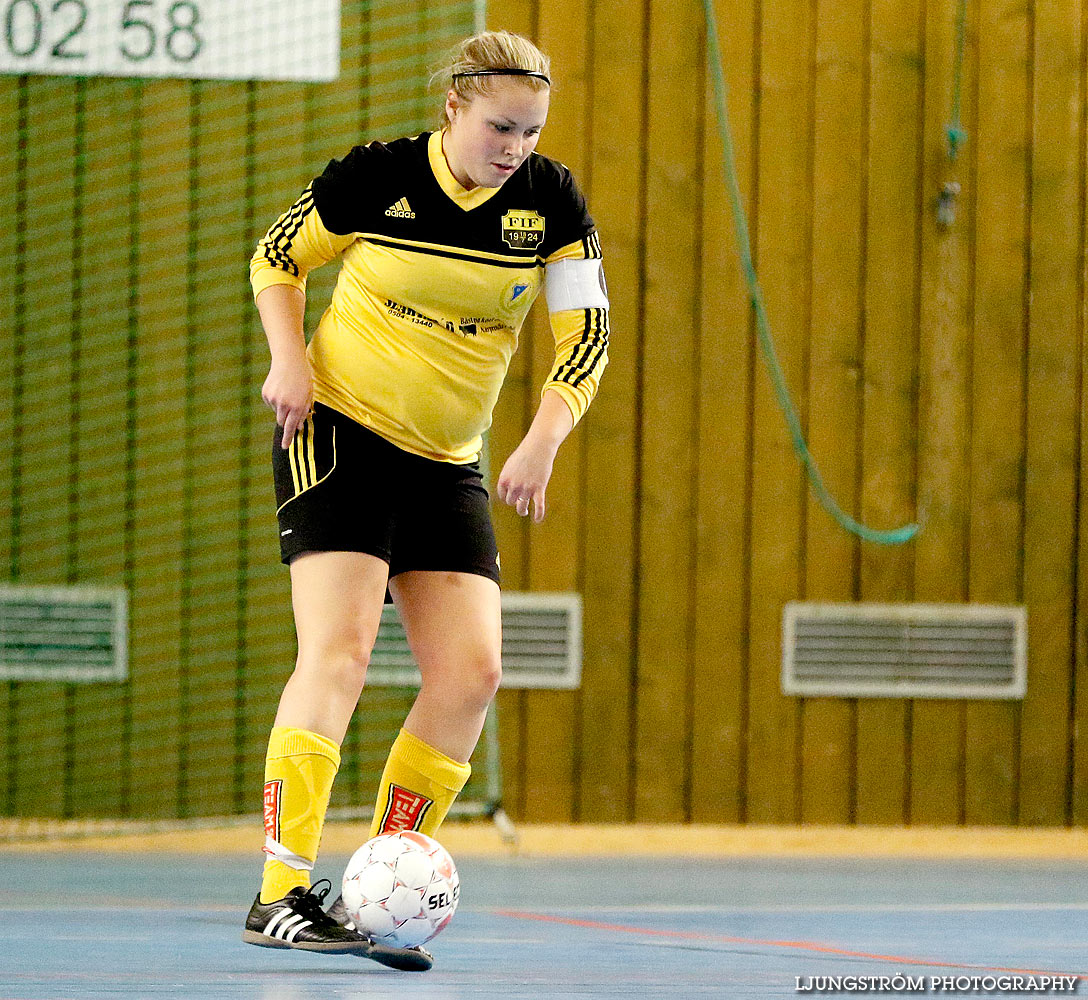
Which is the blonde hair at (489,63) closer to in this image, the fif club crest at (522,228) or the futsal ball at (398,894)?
the fif club crest at (522,228)

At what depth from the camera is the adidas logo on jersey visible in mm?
2436

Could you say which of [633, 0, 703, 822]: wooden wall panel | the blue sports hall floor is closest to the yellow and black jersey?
the blue sports hall floor

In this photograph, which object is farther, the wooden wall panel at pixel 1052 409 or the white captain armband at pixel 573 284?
the wooden wall panel at pixel 1052 409

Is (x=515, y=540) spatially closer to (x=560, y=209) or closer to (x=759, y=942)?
(x=759, y=942)

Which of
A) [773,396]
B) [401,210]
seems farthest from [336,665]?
[773,396]

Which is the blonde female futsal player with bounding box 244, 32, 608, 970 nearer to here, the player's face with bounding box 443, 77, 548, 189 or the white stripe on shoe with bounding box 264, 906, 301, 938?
the player's face with bounding box 443, 77, 548, 189

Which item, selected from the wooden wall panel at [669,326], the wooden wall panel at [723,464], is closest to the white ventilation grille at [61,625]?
the wooden wall panel at [669,326]

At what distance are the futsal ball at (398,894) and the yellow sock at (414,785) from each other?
23 cm

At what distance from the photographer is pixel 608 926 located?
9.97 ft

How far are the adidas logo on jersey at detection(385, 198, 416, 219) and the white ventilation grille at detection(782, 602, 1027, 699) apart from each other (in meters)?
3.00

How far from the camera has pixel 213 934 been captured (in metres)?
2.73

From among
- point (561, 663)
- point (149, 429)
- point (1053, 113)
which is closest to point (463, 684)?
point (561, 663)

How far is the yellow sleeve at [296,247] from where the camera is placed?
2.47 metres

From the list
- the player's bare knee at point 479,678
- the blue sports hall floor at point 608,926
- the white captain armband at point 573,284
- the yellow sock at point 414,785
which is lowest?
the blue sports hall floor at point 608,926
